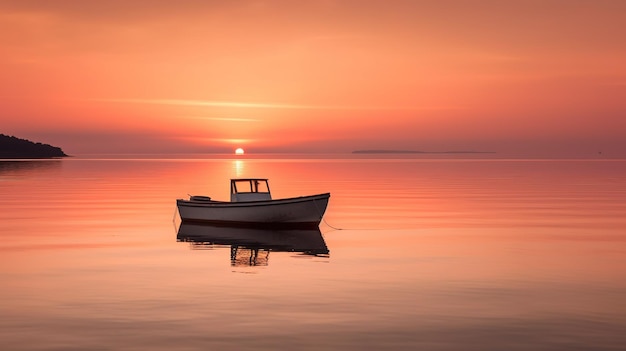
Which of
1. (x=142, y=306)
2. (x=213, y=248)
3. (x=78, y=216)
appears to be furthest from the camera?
(x=78, y=216)

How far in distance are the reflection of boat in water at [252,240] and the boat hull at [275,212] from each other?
546 millimetres

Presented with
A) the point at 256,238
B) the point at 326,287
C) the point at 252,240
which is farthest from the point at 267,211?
the point at 326,287

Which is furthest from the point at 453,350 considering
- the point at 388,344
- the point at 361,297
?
the point at 361,297

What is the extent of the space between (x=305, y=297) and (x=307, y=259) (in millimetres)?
9719

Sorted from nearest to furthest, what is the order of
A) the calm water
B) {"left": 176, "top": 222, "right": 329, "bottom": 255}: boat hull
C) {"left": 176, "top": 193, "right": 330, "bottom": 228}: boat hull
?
the calm water < {"left": 176, "top": 222, "right": 329, "bottom": 255}: boat hull < {"left": 176, "top": 193, "right": 330, "bottom": 228}: boat hull

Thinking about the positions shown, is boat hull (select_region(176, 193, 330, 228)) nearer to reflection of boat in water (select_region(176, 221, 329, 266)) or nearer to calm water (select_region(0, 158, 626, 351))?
reflection of boat in water (select_region(176, 221, 329, 266))

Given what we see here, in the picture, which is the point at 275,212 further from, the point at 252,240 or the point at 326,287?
the point at 326,287

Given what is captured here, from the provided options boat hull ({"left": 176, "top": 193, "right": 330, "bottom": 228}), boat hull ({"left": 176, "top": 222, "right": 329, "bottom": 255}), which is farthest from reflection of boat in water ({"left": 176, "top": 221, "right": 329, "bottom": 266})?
boat hull ({"left": 176, "top": 193, "right": 330, "bottom": 228})

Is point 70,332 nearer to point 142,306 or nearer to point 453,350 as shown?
point 142,306

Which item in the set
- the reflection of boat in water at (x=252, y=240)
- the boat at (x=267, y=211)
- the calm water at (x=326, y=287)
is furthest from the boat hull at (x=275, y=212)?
the calm water at (x=326, y=287)

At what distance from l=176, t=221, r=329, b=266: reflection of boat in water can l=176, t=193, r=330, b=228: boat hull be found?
546mm

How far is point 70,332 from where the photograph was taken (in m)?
18.6

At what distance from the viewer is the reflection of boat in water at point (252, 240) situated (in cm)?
3528

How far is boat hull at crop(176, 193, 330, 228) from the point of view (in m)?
46.5
